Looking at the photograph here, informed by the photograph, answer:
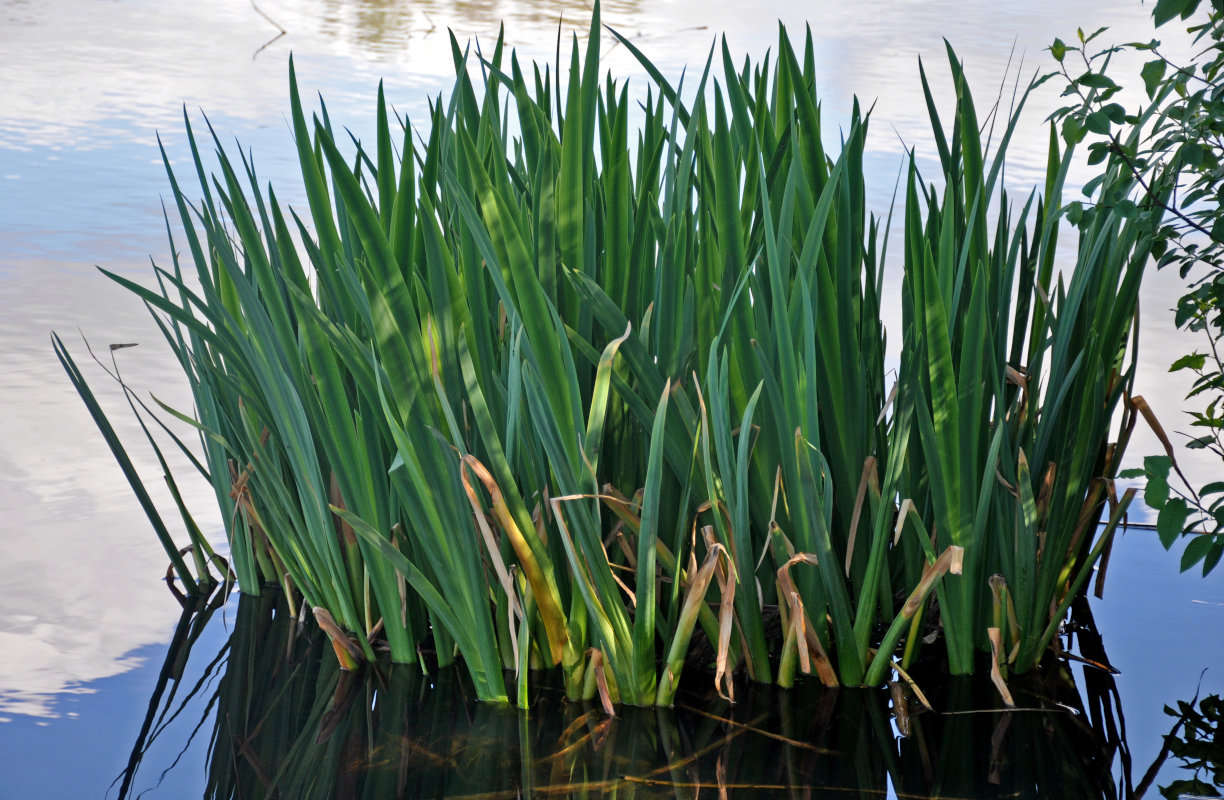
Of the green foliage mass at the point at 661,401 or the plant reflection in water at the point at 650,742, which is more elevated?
the green foliage mass at the point at 661,401

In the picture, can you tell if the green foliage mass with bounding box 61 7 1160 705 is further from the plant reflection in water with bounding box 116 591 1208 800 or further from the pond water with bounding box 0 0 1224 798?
the pond water with bounding box 0 0 1224 798

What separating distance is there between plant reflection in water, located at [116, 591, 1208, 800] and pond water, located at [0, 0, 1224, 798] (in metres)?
0.05

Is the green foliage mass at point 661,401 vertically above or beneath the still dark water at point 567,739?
above

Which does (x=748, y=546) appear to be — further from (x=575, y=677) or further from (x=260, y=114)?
(x=260, y=114)

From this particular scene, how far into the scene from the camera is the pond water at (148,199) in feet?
3.54

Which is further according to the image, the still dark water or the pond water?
the pond water

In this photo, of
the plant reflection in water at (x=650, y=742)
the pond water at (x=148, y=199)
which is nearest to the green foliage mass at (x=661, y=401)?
the plant reflection in water at (x=650, y=742)

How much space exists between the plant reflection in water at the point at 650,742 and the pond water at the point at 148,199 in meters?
0.05

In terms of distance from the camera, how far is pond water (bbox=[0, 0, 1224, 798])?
3.54 ft

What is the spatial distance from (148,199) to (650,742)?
109 inches

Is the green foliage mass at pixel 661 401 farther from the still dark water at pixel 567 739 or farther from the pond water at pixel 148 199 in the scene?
the pond water at pixel 148 199

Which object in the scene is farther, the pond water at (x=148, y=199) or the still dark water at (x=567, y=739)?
the pond water at (x=148, y=199)

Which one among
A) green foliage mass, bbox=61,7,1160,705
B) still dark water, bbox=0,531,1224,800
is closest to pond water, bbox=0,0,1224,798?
still dark water, bbox=0,531,1224,800

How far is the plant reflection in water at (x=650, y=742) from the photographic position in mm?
881
